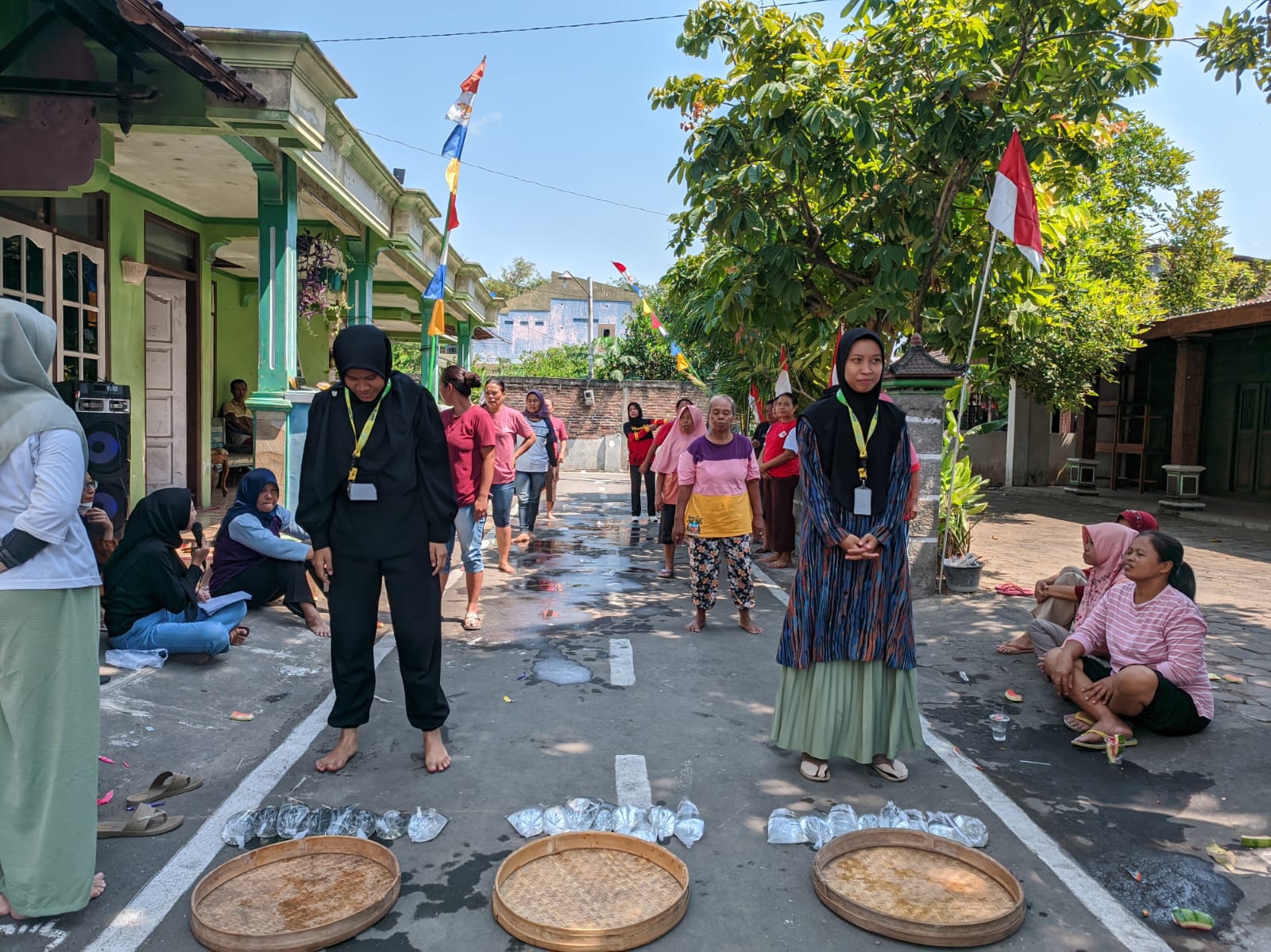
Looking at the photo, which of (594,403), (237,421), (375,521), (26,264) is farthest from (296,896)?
(594,403)

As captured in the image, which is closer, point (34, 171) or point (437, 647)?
point (437, 647)

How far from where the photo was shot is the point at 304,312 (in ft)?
35.4

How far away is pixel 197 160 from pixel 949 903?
9004 mm

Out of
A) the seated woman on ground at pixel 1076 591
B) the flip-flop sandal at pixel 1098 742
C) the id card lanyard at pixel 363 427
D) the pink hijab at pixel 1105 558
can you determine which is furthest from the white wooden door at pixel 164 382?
the flip-flop sandal at pixel 1098 742

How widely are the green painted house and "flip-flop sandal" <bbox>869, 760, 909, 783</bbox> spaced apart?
228 inches

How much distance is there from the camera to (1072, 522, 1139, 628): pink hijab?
5.30 metres

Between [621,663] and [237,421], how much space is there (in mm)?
10436

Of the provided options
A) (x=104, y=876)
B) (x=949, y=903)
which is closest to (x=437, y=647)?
(x=104, y=876)

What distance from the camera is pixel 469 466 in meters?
7.21

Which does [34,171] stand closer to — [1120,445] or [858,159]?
[858,159]

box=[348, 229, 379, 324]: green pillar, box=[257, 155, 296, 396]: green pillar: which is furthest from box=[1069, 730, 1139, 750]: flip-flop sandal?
box=[348, 229, 379, 324]: green pillar

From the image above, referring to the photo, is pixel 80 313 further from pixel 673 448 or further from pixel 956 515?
pixel 956 515

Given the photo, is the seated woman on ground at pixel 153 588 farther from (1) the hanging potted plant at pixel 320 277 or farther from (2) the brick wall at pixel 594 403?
(2) the brick wall at pixel 594 403

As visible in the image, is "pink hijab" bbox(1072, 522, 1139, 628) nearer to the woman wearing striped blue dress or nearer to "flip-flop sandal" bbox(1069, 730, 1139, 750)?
"flip-flop sandal" bbox(1069, 730, 1139, 750)
